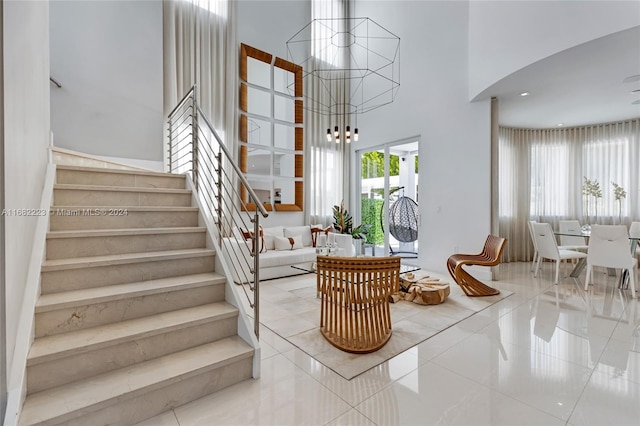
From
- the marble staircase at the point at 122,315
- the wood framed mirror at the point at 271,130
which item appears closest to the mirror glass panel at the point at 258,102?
the wood framed mirror at the point at 271,130

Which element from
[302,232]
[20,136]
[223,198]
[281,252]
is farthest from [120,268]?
[302,232]

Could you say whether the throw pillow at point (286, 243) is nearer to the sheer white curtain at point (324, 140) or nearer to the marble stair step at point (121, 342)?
the sheer white curtain at point (324, 140)

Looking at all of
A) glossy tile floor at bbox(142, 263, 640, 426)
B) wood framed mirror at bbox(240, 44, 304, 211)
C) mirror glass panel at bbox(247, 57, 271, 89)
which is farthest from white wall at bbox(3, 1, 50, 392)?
mirror glass panel at bbox(247, 57, 271, 89)

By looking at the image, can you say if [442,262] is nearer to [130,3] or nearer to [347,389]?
[347,389]

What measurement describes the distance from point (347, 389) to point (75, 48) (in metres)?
4.88

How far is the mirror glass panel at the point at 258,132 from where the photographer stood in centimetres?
572

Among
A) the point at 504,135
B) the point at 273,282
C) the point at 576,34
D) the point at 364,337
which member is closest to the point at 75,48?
the point at 273,282

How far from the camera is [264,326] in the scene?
2.91 m

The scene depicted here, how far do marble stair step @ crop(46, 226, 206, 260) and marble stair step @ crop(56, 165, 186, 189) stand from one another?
30.5 inches

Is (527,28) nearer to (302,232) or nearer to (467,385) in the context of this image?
(467,385)

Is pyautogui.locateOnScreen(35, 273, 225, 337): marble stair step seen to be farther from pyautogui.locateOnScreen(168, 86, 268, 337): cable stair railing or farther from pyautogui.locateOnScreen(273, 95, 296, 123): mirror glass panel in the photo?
pyautogui.locateOnScreen(273, 95, 296, 123): mirror glass panel

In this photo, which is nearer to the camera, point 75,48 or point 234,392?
point 234,392

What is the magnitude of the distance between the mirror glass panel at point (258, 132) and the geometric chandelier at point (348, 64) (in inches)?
47.0

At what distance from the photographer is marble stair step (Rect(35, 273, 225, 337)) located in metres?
1.68
